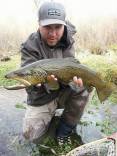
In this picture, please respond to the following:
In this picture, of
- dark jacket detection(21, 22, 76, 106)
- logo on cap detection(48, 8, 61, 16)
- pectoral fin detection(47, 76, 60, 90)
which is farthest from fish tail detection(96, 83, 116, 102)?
logo on cap detection(48, 8, 61, 16)

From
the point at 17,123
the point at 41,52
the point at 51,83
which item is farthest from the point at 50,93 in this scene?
the point at 17,123

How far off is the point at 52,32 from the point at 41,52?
1.55 ft

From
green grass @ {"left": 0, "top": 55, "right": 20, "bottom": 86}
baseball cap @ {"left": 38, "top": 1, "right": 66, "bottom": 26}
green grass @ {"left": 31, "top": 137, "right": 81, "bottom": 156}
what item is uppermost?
baseball cap @ {"left": 38, "top": 1, "right": 66, "bottom": 26}

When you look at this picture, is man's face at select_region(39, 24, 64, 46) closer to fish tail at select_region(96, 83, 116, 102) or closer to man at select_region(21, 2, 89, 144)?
man at select_region(21, 2, 89, 144)

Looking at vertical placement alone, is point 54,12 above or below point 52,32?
above

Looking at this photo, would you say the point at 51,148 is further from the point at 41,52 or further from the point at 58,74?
the point at 41,52

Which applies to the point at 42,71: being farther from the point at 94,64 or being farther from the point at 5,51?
the point at 5,51

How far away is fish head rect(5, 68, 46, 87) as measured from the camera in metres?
4.66

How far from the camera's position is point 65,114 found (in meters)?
5.98

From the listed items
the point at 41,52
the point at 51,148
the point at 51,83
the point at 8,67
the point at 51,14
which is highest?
the point at 51,14

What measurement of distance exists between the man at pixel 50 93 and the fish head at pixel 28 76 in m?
0.63

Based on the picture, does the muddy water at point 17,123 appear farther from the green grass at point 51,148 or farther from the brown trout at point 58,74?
the brown trout at point 58,74

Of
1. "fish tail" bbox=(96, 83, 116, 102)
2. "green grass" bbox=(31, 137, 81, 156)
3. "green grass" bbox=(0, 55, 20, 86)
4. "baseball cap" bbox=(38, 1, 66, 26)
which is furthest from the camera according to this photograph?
"green grass" bbox=(0, 55, 20, 86)

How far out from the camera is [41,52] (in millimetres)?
5586
